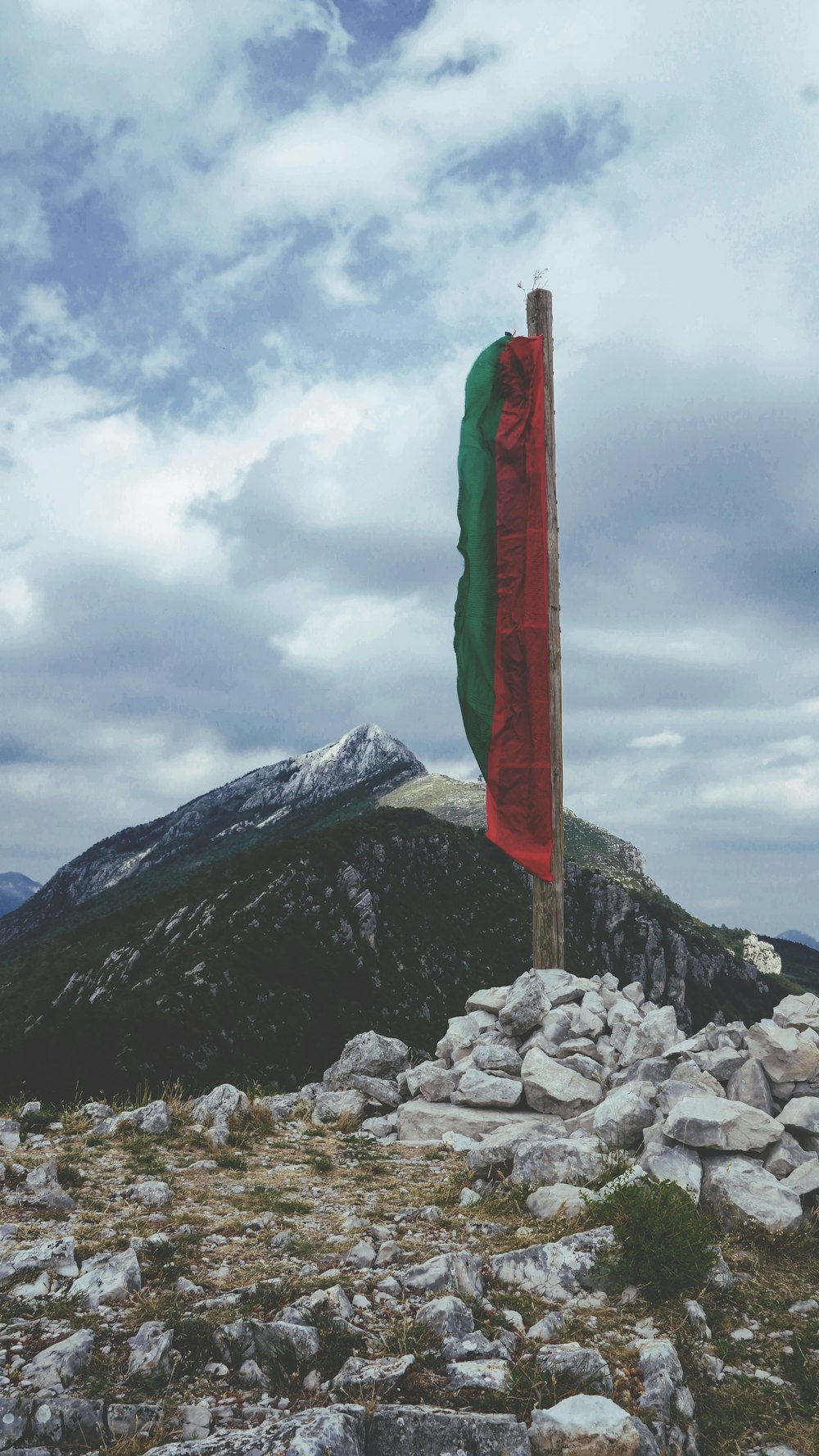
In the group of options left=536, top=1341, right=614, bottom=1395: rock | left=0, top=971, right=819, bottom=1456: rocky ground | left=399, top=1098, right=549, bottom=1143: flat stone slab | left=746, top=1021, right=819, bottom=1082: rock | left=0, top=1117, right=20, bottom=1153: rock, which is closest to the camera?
left=0, top=971, right=819, bottom=1456: rocky ground

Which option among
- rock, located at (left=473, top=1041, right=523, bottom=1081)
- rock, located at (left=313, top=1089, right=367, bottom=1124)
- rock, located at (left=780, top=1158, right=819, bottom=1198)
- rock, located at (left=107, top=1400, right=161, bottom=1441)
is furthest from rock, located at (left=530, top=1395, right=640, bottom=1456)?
rock, located at (left=313, top=1089, right=367, bottom=1124)

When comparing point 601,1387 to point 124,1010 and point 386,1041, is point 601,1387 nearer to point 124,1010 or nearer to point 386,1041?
point 386,1041

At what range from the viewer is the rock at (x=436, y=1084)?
1033 cm

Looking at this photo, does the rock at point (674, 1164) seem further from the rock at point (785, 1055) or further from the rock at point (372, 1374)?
the rock at point (372, 1374)

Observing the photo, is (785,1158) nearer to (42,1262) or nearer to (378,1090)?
(378,1090)

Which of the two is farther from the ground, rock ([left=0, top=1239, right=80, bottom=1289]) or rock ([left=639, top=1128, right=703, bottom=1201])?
rock ([left=639, top=1128, right=703, bottom=1201])

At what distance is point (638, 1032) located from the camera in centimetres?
1004

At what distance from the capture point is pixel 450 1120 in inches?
380

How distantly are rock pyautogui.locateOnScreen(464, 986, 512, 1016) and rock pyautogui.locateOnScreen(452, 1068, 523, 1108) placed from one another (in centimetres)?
205

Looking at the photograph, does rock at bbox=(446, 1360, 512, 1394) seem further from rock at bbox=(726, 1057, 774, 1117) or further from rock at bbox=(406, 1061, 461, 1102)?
rock at bbox=(406, 1061, 461, 1102)

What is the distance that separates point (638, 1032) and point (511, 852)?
357 centimetres

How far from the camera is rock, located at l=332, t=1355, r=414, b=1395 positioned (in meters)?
3.94

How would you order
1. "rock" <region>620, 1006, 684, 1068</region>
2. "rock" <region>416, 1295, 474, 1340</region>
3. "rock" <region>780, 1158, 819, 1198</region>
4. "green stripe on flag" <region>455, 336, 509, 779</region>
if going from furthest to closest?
"green stripe on flag" <region>455, 336, 509, 779</region> < "rock" <region>620, 1006, 684, 1068</region> < "rock" <region>780, 1158, 819, 1198</region> < "rock" <region>416, 1295, 474, 1340</region>

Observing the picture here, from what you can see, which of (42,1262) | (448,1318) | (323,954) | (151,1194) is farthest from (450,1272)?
(323,954)
